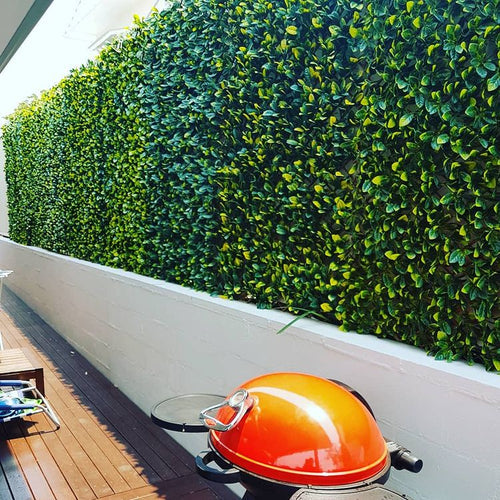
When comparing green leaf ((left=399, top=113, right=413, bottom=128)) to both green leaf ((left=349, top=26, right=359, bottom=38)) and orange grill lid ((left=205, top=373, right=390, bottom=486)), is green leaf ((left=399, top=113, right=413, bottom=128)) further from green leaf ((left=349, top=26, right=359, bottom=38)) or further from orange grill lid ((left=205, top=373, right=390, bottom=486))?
orange grill lid ((left=205, top=373, right=390, bottom=486))

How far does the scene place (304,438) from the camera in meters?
1.53

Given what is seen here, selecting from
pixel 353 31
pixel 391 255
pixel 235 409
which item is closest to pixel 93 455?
pixel 235 409

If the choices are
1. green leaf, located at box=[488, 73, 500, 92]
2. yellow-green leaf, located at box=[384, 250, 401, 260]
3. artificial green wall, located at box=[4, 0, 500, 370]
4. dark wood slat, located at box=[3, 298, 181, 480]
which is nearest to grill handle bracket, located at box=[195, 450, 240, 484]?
artificial green wall, located at box=[4, 0, 500, 370]

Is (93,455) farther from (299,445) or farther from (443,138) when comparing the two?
(443,138)

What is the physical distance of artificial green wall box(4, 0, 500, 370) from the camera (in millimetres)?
1984

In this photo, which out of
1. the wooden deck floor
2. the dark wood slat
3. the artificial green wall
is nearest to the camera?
the artificial green wall

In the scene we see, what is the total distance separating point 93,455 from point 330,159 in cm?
266

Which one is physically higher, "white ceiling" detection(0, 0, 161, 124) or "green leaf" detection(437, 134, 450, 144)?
"white ceiling" detection(0, 0, 161, 124)

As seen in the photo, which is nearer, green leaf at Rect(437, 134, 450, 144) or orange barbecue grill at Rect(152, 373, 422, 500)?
orange barbecue grill at Rect(152, 373, 422, 500)

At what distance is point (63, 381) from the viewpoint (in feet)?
17.4

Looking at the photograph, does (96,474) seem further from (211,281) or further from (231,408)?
(231,408)

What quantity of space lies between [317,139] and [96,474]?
255cm

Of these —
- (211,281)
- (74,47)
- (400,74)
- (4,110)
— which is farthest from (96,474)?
(4,110)

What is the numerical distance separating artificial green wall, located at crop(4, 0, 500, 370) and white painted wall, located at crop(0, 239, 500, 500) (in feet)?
0.47
